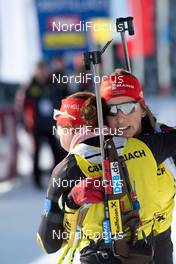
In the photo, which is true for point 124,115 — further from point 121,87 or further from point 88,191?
point 88,191

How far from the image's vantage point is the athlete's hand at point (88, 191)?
2705 mm

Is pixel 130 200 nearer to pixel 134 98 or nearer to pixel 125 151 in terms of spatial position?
pixel 125 151

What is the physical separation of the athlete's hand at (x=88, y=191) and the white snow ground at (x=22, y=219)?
108cm

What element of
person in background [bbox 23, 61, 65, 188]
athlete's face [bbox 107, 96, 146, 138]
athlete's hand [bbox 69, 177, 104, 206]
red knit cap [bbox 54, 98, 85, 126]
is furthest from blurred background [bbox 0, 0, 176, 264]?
athlete's hand [bbox 69, 177, 104, 206]

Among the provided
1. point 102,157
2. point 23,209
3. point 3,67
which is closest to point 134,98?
point 102,157

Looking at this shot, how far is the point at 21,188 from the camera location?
9.24 meters

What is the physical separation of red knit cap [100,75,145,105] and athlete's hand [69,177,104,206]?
0.39 metres

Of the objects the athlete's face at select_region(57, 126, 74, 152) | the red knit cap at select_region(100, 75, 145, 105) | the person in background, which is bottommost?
the person in background

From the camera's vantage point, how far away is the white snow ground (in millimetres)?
5828

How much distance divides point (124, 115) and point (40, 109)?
590 centimetres

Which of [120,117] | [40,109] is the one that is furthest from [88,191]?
[40,109]

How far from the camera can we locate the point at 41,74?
880 centimetres

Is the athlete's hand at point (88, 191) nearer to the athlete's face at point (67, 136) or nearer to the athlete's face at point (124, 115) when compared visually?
the athlete's face at point (124, 115)

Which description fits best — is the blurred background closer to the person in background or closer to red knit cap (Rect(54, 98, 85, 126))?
the person in background
